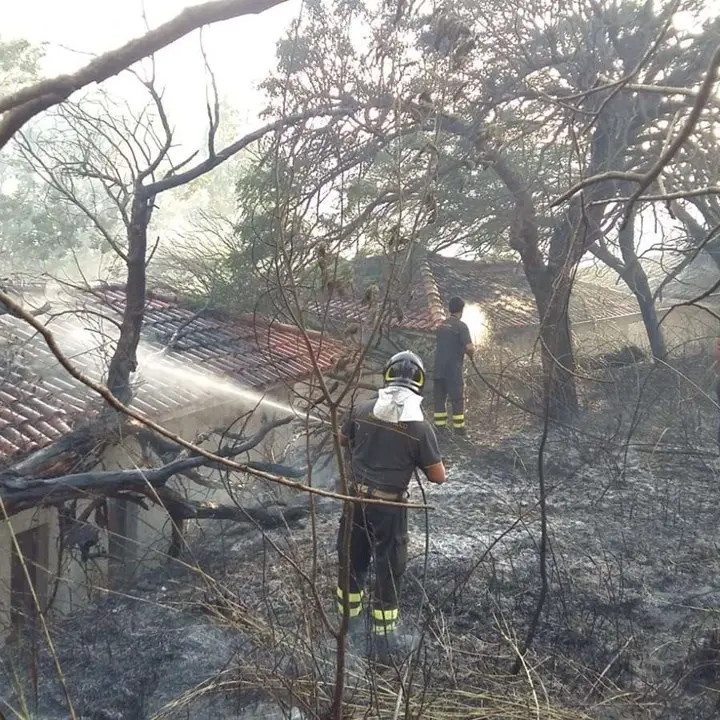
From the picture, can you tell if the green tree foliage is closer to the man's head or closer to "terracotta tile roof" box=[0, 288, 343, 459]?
"terracotta tile roof" box=[0, 288, 343, 459]

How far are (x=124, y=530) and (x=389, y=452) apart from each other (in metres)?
4.09

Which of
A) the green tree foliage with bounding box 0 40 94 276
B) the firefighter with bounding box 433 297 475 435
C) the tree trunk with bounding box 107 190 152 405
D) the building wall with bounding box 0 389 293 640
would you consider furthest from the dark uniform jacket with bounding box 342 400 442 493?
the green tree foliage with bounding box 0 40 94 276

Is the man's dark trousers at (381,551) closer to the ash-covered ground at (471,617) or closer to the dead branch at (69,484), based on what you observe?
the ash-covered ground at (471,617)

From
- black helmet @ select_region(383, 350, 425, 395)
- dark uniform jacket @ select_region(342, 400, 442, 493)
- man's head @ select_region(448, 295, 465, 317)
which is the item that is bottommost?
dark uniform jacket @ select_region(342, 400, 442, 493)

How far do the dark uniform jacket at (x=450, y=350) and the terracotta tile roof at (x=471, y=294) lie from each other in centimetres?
323

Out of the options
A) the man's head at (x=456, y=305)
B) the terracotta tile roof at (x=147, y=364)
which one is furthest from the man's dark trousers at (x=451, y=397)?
the terracotta tile roof at (x=147, y=364)

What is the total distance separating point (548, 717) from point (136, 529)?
5.67m

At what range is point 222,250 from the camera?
11.8m

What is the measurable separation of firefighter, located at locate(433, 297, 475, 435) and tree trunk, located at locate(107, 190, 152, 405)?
11.4 ft

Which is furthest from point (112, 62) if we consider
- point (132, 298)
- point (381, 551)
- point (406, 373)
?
point (132, 298)

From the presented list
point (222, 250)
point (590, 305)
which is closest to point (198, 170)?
point (222, 250)

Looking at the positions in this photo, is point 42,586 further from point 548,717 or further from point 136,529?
point 548,717

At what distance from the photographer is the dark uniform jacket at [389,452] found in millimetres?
4000

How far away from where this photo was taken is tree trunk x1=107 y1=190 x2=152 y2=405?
6.03 m
